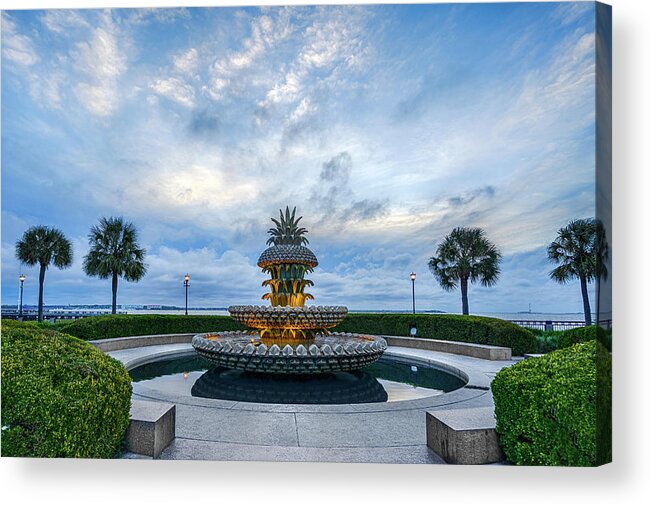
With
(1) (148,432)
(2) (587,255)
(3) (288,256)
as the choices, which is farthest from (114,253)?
(2) (587,255)

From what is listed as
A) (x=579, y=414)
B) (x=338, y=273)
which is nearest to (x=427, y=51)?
(x=579, y=414)

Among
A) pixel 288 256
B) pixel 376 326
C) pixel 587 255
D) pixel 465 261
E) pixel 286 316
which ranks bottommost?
pixel 376 326

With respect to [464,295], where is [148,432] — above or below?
below

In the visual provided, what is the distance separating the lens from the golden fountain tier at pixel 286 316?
783 centimetres

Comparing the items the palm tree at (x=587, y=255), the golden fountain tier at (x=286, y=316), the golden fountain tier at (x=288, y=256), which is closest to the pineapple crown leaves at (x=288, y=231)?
the golden fountain tier at (x=288, y=256)

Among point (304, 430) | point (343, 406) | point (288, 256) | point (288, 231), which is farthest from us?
point (288, 231)

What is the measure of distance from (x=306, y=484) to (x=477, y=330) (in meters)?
11.0

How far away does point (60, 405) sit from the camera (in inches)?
→ 126

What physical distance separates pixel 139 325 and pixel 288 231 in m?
9.13

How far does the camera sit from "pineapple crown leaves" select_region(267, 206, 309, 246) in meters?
9.73

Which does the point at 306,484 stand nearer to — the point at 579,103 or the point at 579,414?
the point at 579,414

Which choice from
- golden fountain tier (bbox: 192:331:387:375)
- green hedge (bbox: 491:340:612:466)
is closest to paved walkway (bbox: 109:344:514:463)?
green hedge (bbox: 491:340:612:466)

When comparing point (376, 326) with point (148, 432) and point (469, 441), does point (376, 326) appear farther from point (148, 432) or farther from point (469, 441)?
point (148, 432)

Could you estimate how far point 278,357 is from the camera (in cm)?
710
